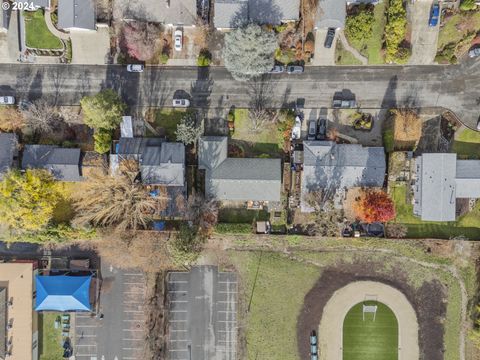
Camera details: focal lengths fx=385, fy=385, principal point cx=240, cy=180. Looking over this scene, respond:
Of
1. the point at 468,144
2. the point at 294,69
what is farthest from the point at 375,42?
the point at 468,144

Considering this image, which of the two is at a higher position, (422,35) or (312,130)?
(422,35)

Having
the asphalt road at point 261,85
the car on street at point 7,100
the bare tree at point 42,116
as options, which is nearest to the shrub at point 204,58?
the asphalt road at point 261,85

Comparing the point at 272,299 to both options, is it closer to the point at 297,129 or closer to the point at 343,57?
the point at 297,129

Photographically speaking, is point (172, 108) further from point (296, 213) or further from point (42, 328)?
point (42, 328)

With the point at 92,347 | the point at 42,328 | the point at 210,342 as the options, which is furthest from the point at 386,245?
the point at 42,328

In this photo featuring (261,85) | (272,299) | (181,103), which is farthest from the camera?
(272,299)

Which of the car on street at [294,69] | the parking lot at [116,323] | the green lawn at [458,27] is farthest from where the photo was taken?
the parking lot at [116,323]

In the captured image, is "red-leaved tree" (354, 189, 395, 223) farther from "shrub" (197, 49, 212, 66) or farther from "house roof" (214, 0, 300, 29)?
"shrub" (197, 49, 212, 66)

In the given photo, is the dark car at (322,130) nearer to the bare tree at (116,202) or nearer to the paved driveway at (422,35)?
the paved driveway at (422,35)
